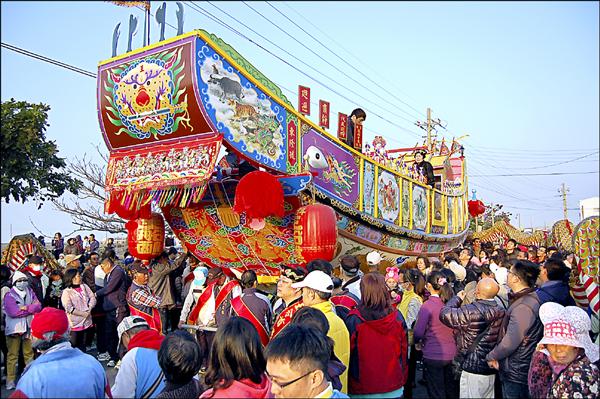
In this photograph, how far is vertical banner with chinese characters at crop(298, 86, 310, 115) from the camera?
670 cm

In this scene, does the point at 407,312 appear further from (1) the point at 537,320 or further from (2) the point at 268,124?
(2) the point at 268,124

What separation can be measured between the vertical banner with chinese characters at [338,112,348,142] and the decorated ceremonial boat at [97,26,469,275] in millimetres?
302

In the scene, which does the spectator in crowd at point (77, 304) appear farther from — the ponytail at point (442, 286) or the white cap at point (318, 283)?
the ponytail at point (442, 286)

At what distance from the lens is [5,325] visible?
545 cm

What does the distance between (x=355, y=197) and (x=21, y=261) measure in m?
5.19

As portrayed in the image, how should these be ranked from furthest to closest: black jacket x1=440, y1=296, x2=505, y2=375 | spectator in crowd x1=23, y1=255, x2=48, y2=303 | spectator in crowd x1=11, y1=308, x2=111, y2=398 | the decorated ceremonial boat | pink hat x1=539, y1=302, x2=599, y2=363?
spectator in crowd x1=23, y1=255, x2=48, y2=303 < the decorated ceremonial boat < black jacket x1=440, y1=296, x2=505, y2=375 < pink hat x1=539, y1=302, x2=599, y2=363 < spectator in crowd x1=11, y1=308, x2=111, y2=398

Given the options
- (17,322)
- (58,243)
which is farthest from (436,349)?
(58,243)

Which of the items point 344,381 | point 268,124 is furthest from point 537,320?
point 268,124

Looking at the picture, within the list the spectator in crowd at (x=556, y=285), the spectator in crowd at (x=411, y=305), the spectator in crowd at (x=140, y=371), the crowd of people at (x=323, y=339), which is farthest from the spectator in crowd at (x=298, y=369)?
the spectator in crowd at (x=411, y=305)

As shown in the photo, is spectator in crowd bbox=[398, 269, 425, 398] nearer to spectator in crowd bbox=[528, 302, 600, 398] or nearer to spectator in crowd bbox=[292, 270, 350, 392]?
spectator in crowd bbox=[292, 270, 350, 392]

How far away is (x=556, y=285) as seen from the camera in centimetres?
423

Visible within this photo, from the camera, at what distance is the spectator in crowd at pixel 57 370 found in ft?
7.77

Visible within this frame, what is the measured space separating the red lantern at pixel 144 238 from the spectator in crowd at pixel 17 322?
62.8 inches

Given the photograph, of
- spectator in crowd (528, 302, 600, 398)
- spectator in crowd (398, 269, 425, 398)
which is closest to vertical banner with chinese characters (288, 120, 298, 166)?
spectator in crowd (398, 269, 425, 398)
